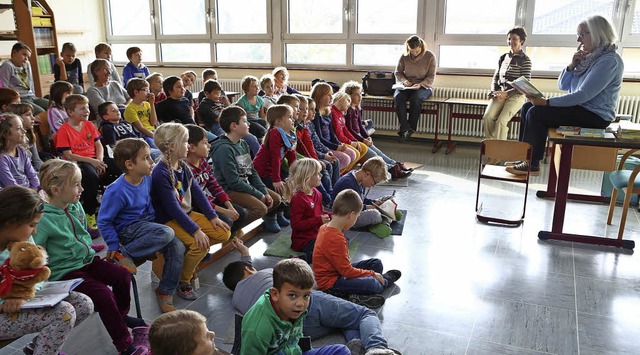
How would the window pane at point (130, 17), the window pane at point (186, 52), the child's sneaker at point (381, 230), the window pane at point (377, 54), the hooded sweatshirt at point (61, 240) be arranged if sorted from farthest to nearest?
1. the window pane at point (130, 17)
2. the window pane at point (186, 52)
3. the window pane at point (377, 54)
4. the child's sneaker at point (381, 230)
5. the hooded sweatshirt at point (61, 240)

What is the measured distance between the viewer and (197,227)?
281 centimetres

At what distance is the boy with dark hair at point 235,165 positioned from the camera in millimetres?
3572

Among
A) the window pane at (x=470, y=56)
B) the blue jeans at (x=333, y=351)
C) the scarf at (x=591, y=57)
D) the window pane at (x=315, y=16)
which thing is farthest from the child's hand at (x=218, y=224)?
the window pane at (x=315, y=16)

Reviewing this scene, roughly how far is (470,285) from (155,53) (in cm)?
751

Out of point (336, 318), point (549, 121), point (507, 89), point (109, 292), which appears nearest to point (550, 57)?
point (507, 89)

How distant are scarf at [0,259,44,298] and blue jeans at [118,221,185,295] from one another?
0.68 meters

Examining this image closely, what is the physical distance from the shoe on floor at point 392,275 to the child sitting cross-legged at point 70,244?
1.37 m

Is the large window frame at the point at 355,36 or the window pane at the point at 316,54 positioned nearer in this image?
the large window frame at the point at 355,36

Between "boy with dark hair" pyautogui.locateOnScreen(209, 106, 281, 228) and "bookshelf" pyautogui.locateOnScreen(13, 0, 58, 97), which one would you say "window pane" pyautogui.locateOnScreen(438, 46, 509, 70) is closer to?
"boy with dark hair" pyautogui.locateOnScreen(209, 106, 281, 228)

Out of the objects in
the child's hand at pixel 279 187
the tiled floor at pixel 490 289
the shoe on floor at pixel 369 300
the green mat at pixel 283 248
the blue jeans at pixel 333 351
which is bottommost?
the tiled floor at pixel 490 289

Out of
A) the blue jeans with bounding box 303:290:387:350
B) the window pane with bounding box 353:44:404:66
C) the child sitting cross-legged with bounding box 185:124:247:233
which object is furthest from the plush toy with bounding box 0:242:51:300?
the window pane with bounding box 353:44:404:66

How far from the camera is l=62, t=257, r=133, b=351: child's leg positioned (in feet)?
7.23

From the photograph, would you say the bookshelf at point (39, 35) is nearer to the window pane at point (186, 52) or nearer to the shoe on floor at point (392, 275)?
the window pane at point (186, 52)

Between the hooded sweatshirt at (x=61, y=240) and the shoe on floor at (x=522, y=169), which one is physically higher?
the hooded sweatshirt at (x=61, y=240)
